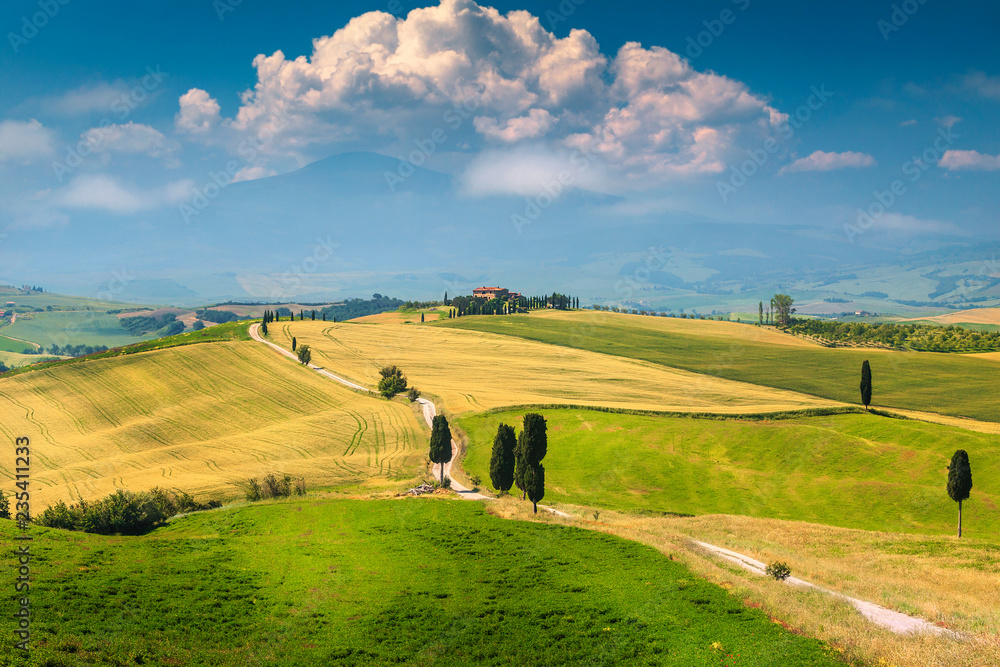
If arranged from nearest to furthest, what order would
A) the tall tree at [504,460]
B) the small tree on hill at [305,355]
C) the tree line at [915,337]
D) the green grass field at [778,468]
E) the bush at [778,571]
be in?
1. the bush at [778,571]
2. the green grass field at [778,468]
3. the tall tree at [504,460]
4. the small tree on hill at [305,355]
5. the tree line at [915,337]

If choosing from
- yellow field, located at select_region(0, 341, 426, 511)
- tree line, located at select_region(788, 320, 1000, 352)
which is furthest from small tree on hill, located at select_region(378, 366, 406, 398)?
tree line, located at select_region(788, 320, 1000, 352)

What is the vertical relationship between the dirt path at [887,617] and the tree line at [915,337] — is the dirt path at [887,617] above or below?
below

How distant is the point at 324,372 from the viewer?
11825 cm

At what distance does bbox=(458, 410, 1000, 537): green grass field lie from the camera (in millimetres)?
53656

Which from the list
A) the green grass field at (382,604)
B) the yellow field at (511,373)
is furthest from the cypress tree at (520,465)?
the yellow field at (511,373)

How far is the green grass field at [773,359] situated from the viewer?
323 ft

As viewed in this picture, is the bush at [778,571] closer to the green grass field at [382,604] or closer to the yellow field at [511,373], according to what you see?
the green grass field at [382,604]

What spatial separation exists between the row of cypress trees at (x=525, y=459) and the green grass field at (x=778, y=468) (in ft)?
20.0

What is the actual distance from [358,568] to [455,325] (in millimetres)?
149711

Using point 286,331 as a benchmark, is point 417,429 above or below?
below

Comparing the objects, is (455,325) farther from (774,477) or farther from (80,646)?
(80,646)

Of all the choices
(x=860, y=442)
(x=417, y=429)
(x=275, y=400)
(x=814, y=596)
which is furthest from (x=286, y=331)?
(x=814, y=596)

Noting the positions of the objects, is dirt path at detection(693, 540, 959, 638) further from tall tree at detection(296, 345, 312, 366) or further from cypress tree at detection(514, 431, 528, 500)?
tall tree at detection(296, 345, 312, 366)

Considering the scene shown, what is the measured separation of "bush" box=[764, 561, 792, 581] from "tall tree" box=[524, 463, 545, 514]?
74.7 ft
